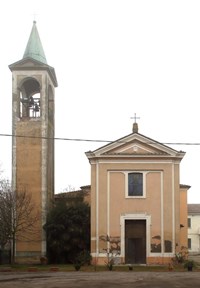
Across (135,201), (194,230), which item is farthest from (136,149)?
(194,230)

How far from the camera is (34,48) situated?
50.9m

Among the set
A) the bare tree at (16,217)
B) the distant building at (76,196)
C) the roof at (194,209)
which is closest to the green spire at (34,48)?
the bare tree at (16,217)

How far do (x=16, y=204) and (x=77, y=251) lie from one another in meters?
6.20

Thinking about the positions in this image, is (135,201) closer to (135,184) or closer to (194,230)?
(135,184)

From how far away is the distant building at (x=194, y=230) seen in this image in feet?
301

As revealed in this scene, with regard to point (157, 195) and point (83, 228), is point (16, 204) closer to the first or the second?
point (83, 228)

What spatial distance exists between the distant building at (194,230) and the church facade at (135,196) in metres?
48.4

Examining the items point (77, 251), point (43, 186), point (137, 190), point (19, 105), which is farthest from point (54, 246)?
point (19, 105)

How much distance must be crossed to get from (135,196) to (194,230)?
165 ft

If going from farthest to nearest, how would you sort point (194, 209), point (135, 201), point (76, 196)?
point (194, 209)
point (76, 196)
point (135, 201)

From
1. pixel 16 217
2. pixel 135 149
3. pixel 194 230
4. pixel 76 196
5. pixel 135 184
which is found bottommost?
pixel 194 230

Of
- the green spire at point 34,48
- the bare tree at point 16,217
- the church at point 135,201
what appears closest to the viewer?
the church at point 135,201

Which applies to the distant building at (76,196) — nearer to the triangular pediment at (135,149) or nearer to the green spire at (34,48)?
the triangular pediment at (135,149)

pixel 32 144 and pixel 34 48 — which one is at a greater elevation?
pixel 34 48
